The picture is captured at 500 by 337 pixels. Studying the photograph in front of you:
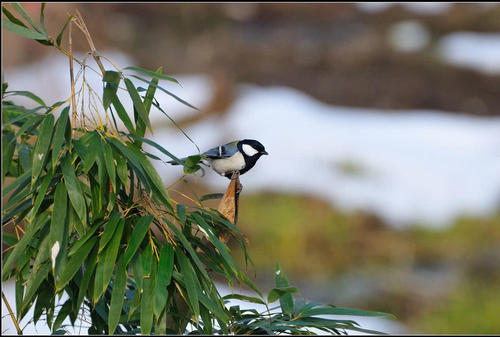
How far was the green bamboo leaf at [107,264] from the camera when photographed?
89 centimetres

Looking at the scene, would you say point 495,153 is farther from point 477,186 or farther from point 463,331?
point 463,331

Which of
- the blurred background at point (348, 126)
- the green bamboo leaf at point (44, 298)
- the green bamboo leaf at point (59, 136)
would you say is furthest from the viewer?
the blurred background at point (348, 126)

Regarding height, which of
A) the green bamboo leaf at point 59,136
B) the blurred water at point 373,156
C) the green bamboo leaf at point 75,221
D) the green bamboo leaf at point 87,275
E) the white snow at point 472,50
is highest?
the white snow at point 472,50

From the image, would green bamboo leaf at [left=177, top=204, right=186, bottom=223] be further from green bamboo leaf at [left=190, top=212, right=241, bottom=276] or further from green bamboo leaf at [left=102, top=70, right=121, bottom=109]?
green bamboo leaf at [left=102, top=70, right=121, bottom=109]

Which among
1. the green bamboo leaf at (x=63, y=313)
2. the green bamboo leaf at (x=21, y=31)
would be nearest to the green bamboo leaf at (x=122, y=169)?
the green bamboo leaf at (x=21, y=31)

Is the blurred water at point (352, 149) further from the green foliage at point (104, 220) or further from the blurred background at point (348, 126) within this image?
the green foliage at point (104, 220)

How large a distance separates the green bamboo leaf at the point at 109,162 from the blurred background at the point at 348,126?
3.26m

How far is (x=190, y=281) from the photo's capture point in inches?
36.4

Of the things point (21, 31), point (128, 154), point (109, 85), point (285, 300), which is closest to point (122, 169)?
point (128, 154)

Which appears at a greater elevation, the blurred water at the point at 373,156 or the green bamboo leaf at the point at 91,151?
the blurred water at the point at 373,156

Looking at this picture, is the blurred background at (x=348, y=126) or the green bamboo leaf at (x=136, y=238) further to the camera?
the blurred background at (x=348, y=126)

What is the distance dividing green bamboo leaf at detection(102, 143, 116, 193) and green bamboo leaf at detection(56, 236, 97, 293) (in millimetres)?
106

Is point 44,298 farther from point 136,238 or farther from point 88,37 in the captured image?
point 88,37

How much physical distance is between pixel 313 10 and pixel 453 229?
2.65 m
